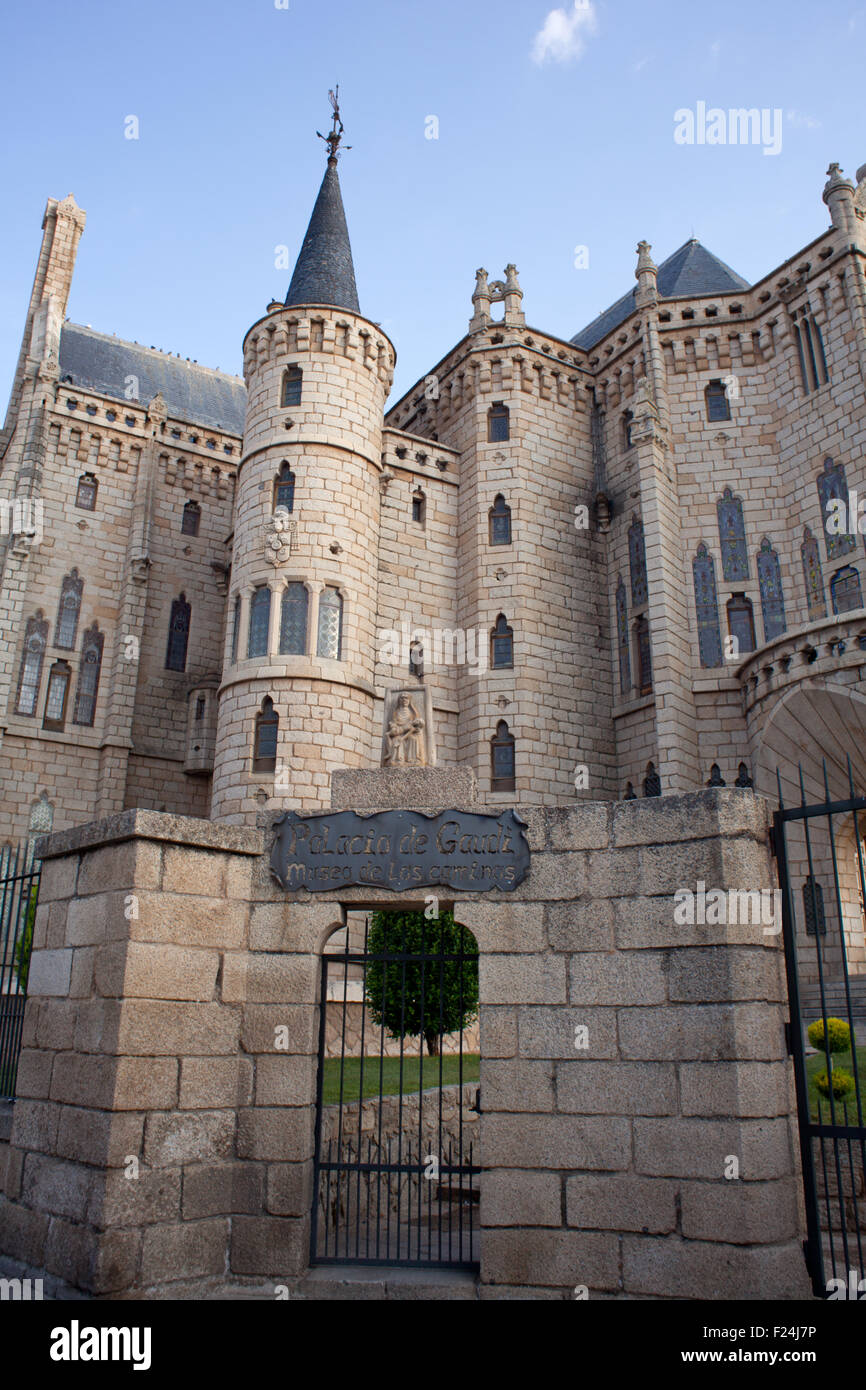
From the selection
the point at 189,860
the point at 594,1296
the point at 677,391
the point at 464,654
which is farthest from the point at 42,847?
the point at 677,391

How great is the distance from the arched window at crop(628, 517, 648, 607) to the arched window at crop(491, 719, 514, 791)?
506 centimetres

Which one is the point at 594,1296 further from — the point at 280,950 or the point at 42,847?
the point at 42,847

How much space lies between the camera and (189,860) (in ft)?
23.8

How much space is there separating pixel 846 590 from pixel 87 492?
2050 cm

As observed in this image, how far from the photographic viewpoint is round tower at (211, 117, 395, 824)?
843 inches

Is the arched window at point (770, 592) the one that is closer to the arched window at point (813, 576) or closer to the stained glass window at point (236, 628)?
the arched window at point (813, 576)

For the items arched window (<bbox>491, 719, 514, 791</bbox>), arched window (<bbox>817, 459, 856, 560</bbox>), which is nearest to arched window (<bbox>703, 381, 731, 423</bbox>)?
arched window (<bbox>817, 459, 856, 560</bbox>)

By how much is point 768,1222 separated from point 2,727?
73.7 ft

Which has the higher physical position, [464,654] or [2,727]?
[464,654]

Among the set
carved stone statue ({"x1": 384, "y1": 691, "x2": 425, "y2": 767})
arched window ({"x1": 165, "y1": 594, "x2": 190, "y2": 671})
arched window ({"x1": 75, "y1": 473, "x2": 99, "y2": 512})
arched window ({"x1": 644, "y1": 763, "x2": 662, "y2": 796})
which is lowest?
carved stone statue ({"x1": 384, "y1": 691, "x2": 425, "y2": 767})

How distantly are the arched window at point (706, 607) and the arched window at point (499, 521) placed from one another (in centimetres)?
489

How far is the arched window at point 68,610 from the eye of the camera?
86.9ft

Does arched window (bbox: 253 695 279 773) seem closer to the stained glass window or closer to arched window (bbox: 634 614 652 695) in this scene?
the stained glass window

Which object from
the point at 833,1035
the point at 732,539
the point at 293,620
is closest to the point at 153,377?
the point at 293,620
